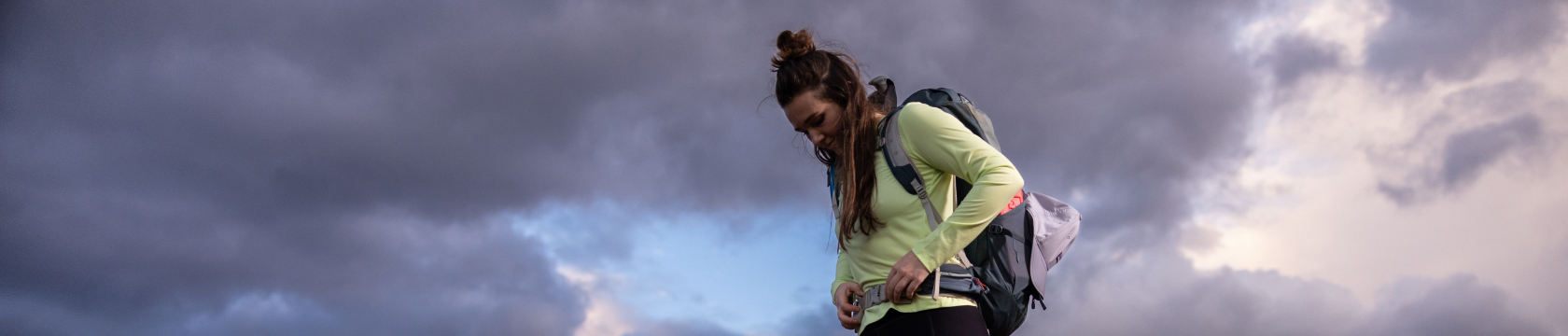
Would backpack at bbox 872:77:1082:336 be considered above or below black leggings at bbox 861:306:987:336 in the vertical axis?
above

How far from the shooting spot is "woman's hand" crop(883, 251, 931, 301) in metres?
3.52

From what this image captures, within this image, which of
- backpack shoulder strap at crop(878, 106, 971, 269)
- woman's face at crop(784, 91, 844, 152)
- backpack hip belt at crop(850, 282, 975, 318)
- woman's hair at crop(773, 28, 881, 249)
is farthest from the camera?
woman's face at crop(784, 91, 844, 152)

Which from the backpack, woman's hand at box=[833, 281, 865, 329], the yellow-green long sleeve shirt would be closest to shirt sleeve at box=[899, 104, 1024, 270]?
the yellow-green long sleeve shirt

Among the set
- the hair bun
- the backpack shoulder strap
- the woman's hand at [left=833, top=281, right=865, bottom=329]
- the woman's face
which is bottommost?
the woman's hand at [left=833, top=281, right=865, bottom=329]

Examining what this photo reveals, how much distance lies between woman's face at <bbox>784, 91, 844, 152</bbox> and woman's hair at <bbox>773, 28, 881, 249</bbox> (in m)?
0.02

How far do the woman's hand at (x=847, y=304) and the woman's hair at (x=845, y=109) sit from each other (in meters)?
0.25

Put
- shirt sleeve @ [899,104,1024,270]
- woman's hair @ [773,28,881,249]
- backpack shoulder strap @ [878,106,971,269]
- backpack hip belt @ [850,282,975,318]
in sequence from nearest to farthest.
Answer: shirt sleeve @ [899,104,1024,270] → backpack hip belt @ [850,282,975,318] → backpack shoulder strap @ [878,106,971,269] → woman's hair @ [773,28,881,249]

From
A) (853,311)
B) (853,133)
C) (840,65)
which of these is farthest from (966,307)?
(840,65)

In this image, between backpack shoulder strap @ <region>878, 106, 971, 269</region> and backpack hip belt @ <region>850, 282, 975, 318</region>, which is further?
backpack shoulder strap @ <region>878, 106, 971, 269</region>

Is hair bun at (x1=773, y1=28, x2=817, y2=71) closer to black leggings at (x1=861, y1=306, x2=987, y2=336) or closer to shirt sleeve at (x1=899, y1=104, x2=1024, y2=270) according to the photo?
shirt sleeve at (x1=899, y1=104, x2=1024, y2=270)

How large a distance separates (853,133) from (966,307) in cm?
101

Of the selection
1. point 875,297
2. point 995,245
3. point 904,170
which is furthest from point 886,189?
point 995,245

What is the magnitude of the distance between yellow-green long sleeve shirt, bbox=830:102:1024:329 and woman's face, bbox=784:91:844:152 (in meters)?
0.32

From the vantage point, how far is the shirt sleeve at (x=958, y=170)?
11.5ft
